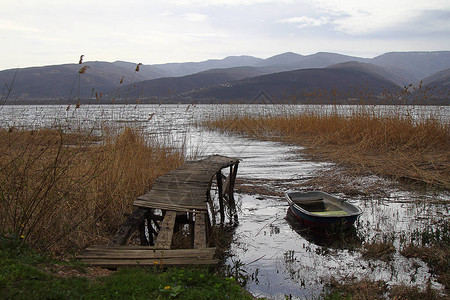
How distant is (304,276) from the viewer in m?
4.57

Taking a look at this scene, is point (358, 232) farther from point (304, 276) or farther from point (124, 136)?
point (124, 136)

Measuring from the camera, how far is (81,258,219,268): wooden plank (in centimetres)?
325

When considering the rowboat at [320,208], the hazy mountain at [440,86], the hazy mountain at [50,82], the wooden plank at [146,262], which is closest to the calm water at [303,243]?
the rowboat at [320,208]

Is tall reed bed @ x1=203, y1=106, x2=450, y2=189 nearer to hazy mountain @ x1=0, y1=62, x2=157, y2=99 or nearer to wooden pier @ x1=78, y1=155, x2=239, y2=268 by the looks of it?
wooden pier @ x1=78, y1=155, x2=239, y2=268

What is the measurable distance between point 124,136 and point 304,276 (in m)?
5.66

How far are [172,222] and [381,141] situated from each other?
38.4ft

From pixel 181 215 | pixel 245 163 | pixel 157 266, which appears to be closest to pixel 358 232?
pixel 181 215

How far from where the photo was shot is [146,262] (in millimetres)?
3291

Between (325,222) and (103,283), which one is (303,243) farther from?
(103,283)

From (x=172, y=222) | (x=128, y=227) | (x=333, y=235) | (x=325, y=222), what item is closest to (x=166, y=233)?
(x=172, y=222)

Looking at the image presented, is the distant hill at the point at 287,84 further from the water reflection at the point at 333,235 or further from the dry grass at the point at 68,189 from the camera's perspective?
the water reflection at the point at 333,235

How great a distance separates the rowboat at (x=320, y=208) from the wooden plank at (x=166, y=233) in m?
2.45

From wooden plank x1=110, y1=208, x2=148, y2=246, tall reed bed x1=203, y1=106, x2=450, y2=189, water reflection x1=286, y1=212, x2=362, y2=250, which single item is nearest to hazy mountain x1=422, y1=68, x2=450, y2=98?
tall reed bed x1=203, y1=106, x2=450, y2=189

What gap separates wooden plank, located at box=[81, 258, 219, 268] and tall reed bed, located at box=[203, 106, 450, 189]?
7.64m
